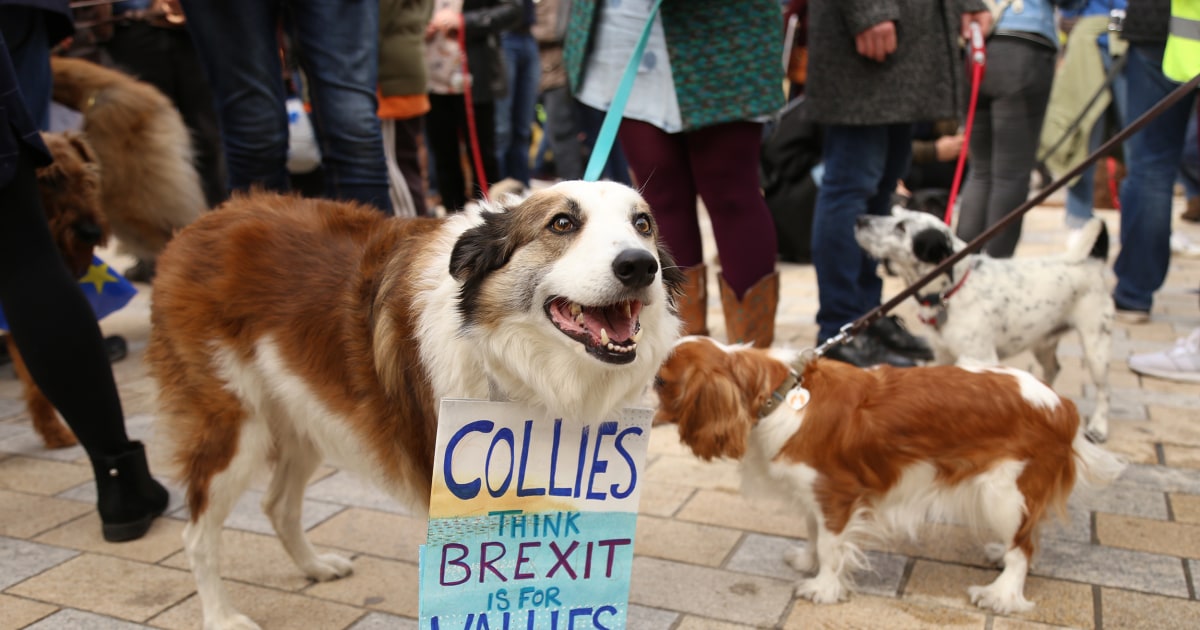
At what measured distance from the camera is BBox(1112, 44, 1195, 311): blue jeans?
496cm

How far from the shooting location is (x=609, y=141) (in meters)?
2.69

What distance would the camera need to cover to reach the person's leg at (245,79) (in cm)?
306

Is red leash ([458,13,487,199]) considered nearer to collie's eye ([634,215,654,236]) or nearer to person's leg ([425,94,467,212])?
person's leg ([425,94,467,212])

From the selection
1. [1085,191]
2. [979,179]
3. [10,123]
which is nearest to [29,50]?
[10,123]

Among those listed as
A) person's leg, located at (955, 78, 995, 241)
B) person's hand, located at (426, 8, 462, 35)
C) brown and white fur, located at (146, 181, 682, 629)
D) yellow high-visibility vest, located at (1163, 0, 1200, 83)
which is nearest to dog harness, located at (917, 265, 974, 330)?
yellow high-visibility vest, located at (1163, 0, 1200, 83)

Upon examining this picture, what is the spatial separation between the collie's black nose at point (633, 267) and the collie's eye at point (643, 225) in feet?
0.73

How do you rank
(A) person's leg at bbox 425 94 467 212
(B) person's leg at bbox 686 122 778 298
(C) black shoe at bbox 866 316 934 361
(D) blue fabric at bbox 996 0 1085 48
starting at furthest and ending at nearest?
1. (A) person's leg at bbox 425 94 467 212
2. (D) blue fabric at bbox 996 0 1085 48
3. (C) black shoe at bbox 866 316 934 361
4. (B) person's leg at bbox 686 122 778 298

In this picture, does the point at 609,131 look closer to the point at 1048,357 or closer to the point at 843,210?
the point at 843,210

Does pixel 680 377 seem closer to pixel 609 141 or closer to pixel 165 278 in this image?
pixel 609 141

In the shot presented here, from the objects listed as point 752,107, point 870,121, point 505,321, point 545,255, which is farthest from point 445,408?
point 870,121

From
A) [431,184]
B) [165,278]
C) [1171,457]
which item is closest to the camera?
[165,278]

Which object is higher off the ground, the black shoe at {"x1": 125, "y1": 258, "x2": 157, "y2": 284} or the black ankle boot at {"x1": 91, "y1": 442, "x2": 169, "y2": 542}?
the black ankle boot at {"x1": 91, "y1": 442, "x2": 169, "y2": 542}

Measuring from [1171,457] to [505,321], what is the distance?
2.88 meters

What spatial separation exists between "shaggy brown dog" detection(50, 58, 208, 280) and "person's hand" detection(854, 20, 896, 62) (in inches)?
145
